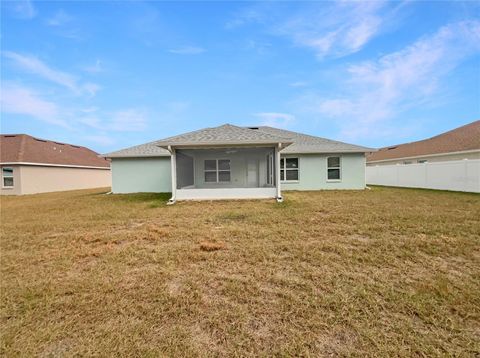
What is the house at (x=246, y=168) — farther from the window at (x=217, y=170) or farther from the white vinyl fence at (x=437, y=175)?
the white vinyl fence at (x=437, y=175)

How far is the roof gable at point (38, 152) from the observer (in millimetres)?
19359

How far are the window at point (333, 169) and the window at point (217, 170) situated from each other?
653 cm

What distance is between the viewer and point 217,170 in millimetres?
14992

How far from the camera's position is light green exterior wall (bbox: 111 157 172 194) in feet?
52.2

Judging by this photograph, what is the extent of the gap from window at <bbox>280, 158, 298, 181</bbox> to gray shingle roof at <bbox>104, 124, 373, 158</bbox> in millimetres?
752

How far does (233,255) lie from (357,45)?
14.0 meters

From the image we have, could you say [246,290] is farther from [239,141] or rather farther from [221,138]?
[221,138]

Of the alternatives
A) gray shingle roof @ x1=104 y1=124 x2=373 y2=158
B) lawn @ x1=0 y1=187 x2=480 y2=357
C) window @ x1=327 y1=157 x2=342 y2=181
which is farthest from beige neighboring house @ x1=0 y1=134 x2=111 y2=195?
window @ x1=327 y1=157 x2=342 y2=181

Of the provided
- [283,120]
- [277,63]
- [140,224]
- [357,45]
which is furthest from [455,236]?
[283,120]

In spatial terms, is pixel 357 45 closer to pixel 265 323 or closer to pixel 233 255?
pixel 233 255

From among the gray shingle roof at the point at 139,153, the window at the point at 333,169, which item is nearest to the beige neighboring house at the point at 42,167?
the gray shingle roof at the point at 139,153

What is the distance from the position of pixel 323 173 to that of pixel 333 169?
73 cm

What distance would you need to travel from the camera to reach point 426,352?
2213 mm

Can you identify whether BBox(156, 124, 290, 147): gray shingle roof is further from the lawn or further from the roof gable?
the roof gable
